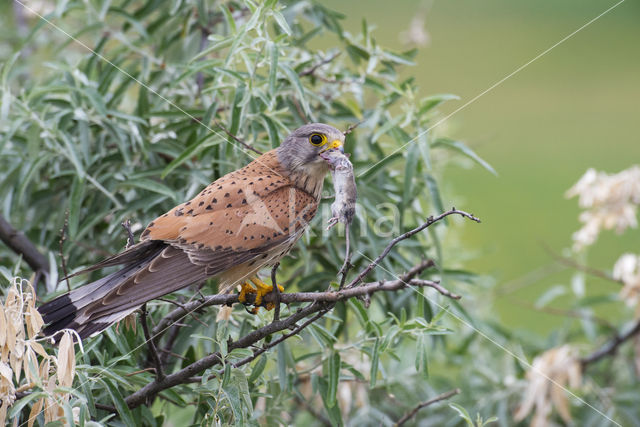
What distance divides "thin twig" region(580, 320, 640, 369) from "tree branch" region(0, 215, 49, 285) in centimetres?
156

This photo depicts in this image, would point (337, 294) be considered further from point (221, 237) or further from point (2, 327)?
point (2, 327)

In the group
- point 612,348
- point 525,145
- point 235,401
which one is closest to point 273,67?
point 235,401

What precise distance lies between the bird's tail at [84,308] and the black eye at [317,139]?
30cm

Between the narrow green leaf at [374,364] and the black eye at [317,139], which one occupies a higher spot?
the black eye at [317,139]

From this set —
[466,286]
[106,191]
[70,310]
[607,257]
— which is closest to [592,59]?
[607,257]

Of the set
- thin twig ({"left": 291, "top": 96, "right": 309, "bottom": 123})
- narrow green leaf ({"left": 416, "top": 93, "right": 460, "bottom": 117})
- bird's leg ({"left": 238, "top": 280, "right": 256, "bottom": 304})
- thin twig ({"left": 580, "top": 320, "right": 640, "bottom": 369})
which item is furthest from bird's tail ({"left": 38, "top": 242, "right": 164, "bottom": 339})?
thin twig ({"left": 580, "top": 320, "right": 640, "bottom": 369})

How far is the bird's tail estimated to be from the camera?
0.96 m

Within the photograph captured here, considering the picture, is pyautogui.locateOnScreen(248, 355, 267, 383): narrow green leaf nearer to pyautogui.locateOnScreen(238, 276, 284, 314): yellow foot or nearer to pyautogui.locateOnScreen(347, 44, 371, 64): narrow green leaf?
pyautogui.locateOnScreen(238, 276, 284, 314): yellow foot

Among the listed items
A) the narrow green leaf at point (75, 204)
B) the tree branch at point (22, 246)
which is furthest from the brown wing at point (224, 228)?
the tree branch at point (22, 246)

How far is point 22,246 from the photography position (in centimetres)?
146

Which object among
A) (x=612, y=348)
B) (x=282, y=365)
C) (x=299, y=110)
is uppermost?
(x=299, y=110)

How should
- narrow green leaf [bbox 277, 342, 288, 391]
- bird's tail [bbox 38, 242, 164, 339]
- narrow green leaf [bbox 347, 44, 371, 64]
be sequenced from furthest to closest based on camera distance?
narrow green leaf [bbox 347, 44, 371, 64], narrow green leaf [bbox 277, 342, 288, 391], bird's tail [bbox 38, 242, 164, 339]

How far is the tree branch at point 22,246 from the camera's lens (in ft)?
4.73

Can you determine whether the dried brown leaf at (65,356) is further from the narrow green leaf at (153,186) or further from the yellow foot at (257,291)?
the narrow green leaf at (153,186)
